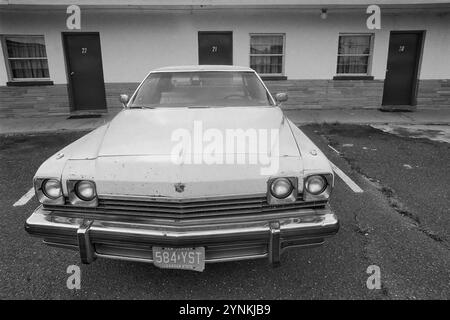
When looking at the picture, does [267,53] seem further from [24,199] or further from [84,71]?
[24,199]

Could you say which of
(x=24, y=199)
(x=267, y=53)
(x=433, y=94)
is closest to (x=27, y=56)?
(x=267, y=53)

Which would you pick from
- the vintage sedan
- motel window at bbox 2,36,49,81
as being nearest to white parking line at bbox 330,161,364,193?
the vintage sedan

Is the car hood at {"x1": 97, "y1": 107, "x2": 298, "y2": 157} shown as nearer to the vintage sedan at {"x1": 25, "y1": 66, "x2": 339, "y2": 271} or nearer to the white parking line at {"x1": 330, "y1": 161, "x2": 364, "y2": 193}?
the vintage sedan at {"x1": 25, "y1": 66, "x2": 339, "y2": 271}

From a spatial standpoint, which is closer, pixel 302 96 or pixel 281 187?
pixel 281 187

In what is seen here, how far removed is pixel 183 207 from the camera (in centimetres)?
210

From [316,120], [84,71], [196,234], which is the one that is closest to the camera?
[196,234]

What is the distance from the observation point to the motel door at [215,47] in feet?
31.0

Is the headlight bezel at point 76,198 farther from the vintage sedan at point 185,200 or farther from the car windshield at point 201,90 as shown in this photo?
the car windshield at point 201,90

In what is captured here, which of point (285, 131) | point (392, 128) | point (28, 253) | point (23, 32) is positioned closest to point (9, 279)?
point (28, 253)

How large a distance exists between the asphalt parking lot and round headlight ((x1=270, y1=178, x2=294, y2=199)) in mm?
802

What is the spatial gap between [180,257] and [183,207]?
329mm

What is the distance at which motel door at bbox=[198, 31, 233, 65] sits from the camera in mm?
9453

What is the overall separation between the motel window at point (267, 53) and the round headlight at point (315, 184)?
8.08 meters

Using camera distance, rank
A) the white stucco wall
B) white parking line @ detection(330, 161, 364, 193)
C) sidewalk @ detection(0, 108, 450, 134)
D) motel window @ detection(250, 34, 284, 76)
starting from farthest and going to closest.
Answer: motel window @ detection(250, 34, 284, 76) < the white stucco wall < sidewalk @ detection(0, 108, 450, 134) < white parking line @ detection(330, 161, 364, 193)
